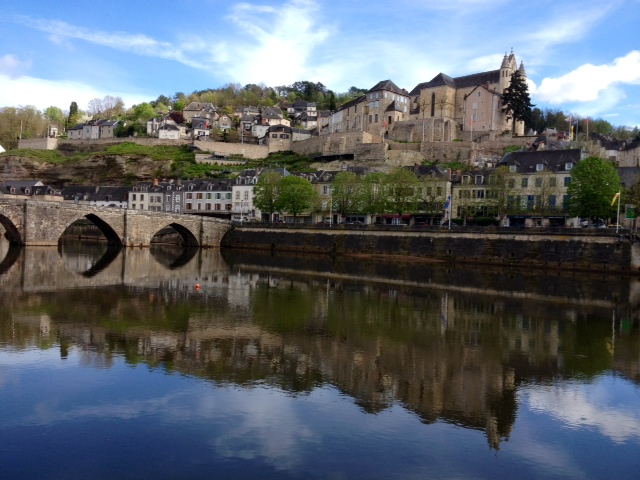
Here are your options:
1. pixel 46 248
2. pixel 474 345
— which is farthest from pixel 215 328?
pixel 46 248

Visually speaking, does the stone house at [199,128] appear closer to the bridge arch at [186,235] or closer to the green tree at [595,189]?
the bridge arch at [186,235]

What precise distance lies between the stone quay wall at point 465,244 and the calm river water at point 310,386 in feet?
47.2

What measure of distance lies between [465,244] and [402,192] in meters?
11.0

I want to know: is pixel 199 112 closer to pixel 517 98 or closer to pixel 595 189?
pixel 517 98

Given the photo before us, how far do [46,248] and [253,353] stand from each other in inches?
1474

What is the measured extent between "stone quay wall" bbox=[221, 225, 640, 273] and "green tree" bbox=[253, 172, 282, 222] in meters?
3.95

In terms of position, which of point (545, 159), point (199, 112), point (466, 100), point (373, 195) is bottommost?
point (373, 195)

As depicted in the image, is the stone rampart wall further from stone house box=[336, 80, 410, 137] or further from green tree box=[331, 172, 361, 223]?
green tree box=[331, 172, 361, 223]

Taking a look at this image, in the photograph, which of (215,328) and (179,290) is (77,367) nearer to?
(215,328)

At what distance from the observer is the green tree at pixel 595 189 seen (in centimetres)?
4619

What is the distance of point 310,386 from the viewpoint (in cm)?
1337

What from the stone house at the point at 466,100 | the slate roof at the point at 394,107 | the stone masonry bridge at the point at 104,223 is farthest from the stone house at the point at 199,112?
the stone masonry bridge at the point at 104,223

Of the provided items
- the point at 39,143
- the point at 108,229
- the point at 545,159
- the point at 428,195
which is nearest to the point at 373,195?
the point at 428,195

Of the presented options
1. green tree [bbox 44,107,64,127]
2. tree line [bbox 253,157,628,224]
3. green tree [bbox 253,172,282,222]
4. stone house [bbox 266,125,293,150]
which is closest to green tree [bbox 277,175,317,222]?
tree line [bbox 253,157,628,224]
